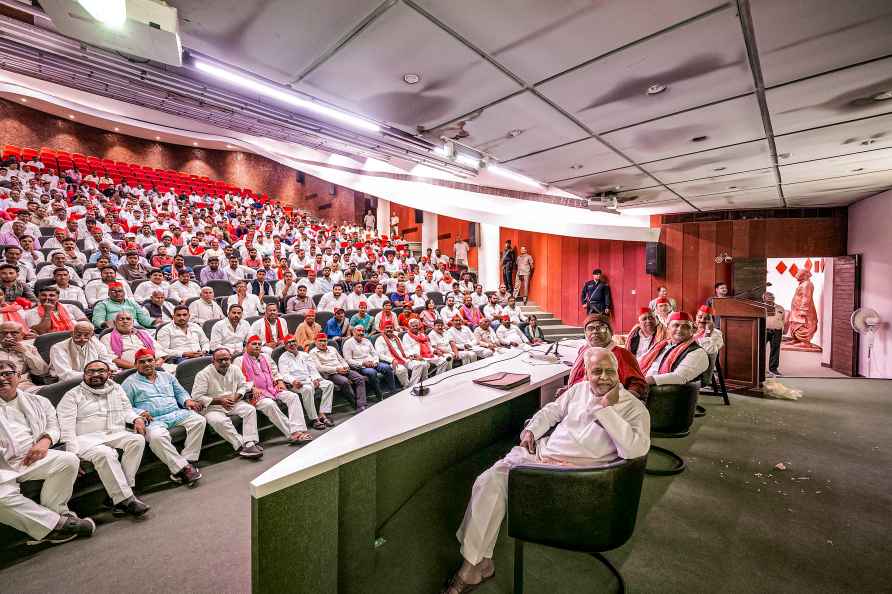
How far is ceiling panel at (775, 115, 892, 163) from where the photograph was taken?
345cm

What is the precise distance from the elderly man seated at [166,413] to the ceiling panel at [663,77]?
382cm

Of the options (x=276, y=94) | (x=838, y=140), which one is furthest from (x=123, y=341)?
(x=838, y=140)

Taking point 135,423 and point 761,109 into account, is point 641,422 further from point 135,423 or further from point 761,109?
point 135,423

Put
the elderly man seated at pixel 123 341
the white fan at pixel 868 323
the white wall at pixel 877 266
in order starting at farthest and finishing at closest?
the white fan at pixel 868 323 < the white wall at pixel 877 266 < the elderly man seated at pixel 123 341

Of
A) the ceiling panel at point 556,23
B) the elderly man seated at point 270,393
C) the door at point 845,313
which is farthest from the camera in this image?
the door at point 845,313

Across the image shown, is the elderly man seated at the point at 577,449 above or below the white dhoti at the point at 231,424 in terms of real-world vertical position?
above

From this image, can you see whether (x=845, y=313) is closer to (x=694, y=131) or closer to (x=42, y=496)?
(x=694, y=131)

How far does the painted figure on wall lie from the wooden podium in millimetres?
5727

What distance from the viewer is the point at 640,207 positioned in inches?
306

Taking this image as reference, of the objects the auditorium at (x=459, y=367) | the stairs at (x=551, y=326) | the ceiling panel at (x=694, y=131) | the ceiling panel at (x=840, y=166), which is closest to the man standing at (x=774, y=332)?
the auditorium at (x=459, y=367)

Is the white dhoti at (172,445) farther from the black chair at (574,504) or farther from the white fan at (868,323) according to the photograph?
the white fan at (868,323)

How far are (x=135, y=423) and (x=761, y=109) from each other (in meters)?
5.49

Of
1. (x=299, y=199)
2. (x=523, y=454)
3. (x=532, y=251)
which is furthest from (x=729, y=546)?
(x=299, y=199)

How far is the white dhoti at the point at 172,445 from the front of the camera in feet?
9.15
